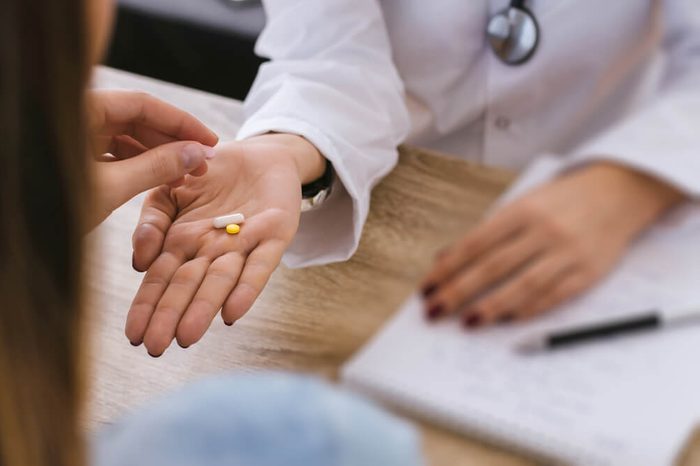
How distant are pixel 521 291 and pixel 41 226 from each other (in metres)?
0.14

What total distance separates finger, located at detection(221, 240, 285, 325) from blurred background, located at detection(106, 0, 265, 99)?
0.67 metres

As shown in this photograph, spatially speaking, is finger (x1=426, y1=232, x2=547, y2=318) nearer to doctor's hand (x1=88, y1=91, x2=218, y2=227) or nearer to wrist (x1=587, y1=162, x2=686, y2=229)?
wrist (x1=587, y1=162, x2=686, y2=229)

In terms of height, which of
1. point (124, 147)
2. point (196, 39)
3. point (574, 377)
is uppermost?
point (574, 377)

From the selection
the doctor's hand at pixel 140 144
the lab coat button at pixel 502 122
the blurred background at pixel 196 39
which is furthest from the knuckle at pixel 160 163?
the blurred background at pixel 196 39

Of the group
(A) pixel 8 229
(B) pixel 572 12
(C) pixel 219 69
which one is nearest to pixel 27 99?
(A) pixel 8 229

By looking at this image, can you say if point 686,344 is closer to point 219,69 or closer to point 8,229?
point 8,229

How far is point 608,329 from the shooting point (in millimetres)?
303

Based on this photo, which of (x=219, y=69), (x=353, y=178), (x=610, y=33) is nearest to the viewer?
(x=610, y=33)

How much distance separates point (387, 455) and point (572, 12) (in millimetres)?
172

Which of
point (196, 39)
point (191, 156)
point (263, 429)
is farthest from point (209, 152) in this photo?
point (196, 39)

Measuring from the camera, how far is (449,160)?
37 centimetres

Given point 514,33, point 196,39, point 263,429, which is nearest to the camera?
point 263,429

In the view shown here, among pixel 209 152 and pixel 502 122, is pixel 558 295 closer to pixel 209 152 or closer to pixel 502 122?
pixel 502 122

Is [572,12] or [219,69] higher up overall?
[572,12]
